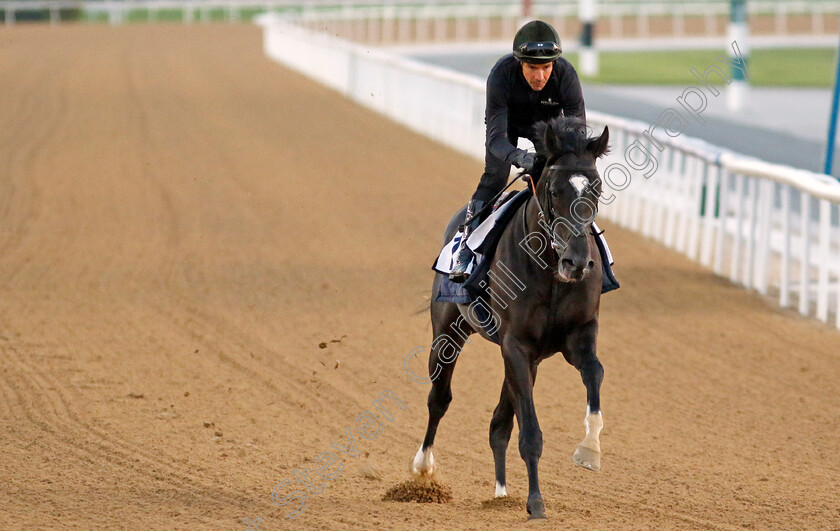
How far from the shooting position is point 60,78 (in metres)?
33.0

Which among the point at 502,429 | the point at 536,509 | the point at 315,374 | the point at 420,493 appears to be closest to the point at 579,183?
the point at 536,509

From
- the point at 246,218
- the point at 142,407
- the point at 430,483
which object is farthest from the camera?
the point at 246,218

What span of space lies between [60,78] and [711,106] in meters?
17.9

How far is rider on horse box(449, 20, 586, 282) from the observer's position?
598cm

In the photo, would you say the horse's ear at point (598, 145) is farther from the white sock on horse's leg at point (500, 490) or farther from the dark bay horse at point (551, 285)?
the white sock on horse's leg at point (500, 490)

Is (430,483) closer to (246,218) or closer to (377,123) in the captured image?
(246,218)

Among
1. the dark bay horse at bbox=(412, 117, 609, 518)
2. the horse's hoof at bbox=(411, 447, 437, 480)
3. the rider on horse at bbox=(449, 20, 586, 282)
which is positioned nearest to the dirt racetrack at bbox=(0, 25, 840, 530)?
the horse's hoof at bbox=(411, 447, 437, 480)

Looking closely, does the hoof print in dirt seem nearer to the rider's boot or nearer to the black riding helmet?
the rider's boot

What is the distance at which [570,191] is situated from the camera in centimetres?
530

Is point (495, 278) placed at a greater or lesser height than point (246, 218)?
greater

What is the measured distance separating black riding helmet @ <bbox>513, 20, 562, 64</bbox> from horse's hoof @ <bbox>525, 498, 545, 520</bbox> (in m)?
2.19

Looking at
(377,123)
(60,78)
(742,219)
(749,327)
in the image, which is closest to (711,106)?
(377,123)

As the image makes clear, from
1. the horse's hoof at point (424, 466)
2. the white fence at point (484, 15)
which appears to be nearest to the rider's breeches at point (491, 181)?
the horse's hoof at point (424, 466)

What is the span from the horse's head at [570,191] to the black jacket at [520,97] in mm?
592
